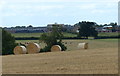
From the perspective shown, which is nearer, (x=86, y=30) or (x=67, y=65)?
(x=67, y=65)

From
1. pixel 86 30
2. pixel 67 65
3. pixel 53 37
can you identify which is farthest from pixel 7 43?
pixel 67 65

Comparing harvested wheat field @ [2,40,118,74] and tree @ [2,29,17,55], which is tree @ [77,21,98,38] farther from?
harvested wheat field @ [2,40,118,74]

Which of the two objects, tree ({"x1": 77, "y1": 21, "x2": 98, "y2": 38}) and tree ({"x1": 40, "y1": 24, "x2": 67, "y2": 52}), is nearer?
tree ({"x1": 40, "y1": 24, "x2": 67, "y2": 52})

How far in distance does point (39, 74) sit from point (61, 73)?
0.71 m

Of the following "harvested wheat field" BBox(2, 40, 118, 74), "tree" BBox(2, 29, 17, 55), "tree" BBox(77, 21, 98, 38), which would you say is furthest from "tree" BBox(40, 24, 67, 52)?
"harvested wheat field" BBox(2, 40, 118, 74)

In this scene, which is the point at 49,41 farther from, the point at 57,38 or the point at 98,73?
the point at 98,73

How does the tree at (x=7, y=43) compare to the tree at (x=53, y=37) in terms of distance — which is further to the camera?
the tree at (x=53, y=37)

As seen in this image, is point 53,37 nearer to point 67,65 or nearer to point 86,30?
point 86,30

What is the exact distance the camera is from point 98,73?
10.1m

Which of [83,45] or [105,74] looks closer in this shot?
[105,74]

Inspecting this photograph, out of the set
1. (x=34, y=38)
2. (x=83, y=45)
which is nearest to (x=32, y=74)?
(x=83, y=45)

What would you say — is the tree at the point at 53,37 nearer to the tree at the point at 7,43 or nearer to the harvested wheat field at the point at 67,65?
the tree at the point at 7,43

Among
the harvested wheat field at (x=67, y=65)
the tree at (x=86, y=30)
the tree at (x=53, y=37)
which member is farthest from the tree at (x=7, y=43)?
the harvested wheat field at (x=67, y=65)

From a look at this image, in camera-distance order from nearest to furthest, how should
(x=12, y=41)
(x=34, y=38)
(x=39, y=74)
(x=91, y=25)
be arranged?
(x=39, y=74)
(x=12, y=41)
(x=34, y=38)
(x=91, y=25)
